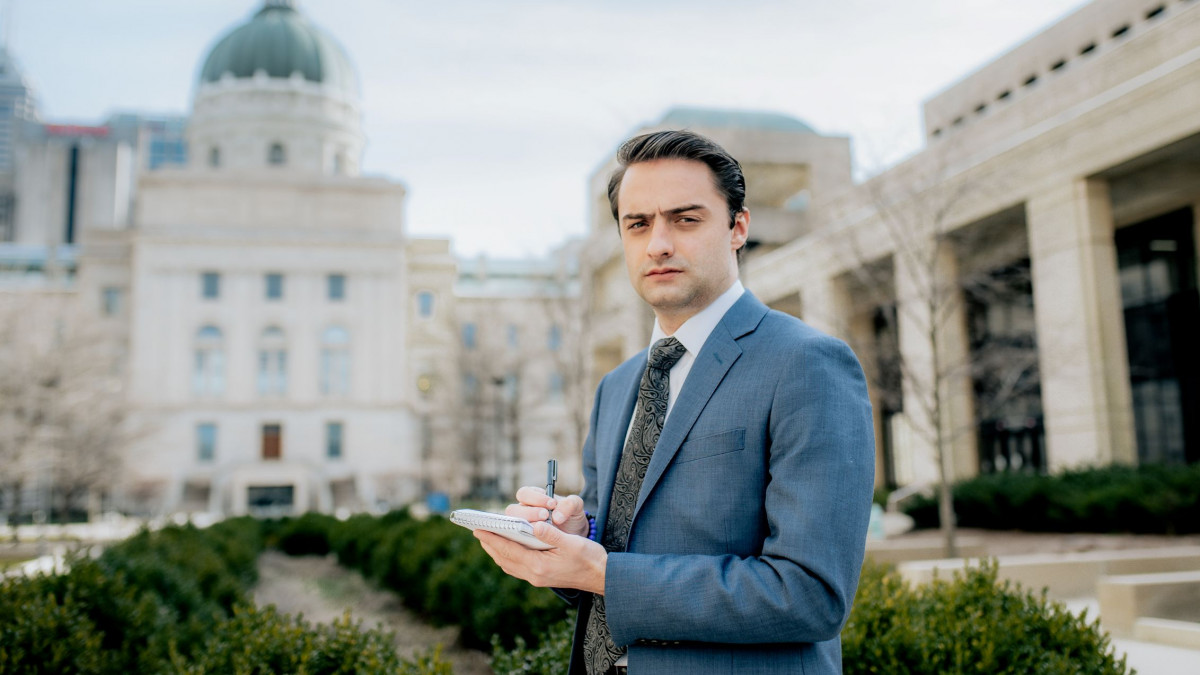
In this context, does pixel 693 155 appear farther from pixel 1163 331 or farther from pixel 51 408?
pixel 51 408

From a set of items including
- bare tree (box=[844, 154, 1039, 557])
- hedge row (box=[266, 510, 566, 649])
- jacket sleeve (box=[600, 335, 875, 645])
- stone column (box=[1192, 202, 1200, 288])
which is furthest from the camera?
stone column (box=[1192, 202, 1200, 288])

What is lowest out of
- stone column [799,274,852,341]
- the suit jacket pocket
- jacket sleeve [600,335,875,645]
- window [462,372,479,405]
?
jacket sleeve [600,335,875,645]

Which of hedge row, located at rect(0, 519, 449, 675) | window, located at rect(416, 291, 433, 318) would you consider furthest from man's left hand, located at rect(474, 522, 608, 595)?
window, located at rect(416, 291, 433, 318)

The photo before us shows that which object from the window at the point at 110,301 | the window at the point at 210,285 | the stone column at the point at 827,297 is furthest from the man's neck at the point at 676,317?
the window at the point at 110,301

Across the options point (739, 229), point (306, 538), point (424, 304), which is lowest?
point (306, 538)

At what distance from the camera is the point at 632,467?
7.56ft

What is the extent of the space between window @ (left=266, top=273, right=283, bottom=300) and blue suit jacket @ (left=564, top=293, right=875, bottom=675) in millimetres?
63224

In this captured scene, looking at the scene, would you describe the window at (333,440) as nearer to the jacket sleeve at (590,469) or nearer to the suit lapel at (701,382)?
the jacket sleeve at (590,469)

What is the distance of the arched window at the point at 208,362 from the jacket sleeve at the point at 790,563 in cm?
6381

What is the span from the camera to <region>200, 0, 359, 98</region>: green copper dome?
7306cm

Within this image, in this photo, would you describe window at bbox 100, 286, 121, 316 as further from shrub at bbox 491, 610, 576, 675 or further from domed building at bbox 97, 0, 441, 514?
shrub at bbox 491, 610, 576, 675

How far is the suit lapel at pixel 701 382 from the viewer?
2.12m

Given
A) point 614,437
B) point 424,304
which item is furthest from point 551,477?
point 424,304

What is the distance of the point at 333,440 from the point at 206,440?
8.12m
